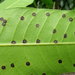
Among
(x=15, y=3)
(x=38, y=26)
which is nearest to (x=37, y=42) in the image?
(x=38, y=26)

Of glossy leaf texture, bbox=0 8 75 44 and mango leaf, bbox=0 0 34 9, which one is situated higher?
mango leaf, bbox=0 0 34 9

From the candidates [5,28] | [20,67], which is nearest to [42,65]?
[20,67]

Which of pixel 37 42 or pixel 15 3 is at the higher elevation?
pixel 15 3

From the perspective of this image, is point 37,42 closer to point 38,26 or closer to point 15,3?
point 38,26

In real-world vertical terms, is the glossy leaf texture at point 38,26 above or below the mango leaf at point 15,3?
below

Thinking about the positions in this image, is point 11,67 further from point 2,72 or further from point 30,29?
point 30,29

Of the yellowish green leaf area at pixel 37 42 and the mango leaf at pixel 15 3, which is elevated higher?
the mango leaf at pixel 15 3
